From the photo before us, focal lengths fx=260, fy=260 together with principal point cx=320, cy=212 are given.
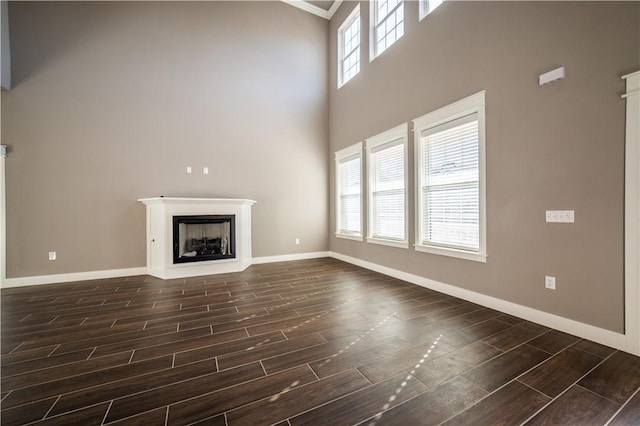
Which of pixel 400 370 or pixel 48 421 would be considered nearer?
pixel 48 421

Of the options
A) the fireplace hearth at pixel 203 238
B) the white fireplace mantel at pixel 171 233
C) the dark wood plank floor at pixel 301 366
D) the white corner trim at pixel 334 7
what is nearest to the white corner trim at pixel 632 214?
the dark wood plank floor at pixel 301 366

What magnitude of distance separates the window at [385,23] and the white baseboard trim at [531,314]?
3.65 m

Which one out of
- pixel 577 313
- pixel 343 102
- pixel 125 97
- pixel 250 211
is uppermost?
pixel 343 102

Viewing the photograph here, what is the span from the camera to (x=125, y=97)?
4273 mm

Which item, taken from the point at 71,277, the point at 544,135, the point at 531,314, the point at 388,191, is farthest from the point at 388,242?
the point at 71,277

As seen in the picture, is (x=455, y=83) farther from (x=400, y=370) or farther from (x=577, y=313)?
(x=400, y=370)

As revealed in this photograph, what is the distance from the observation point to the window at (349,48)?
5.09 m

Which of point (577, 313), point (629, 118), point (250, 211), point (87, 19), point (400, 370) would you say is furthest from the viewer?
point (250, 211)

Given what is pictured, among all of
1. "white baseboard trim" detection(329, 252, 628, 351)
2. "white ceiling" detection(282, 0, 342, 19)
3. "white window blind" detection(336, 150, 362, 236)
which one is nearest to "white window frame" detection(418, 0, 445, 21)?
"white window blind" detection(336, 150, 362, 236)

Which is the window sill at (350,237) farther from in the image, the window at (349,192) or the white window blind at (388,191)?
the white window blind at (388,191)

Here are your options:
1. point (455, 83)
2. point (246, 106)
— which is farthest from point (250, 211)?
point (455, 83)

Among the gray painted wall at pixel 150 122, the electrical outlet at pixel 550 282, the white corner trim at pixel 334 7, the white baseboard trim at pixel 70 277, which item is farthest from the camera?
the white corner trim at pixel 334 7

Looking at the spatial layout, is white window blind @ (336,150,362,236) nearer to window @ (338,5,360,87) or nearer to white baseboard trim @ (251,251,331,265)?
white baseboard trim @ (251,251,331,265)

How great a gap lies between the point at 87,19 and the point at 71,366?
5045 millimetres
